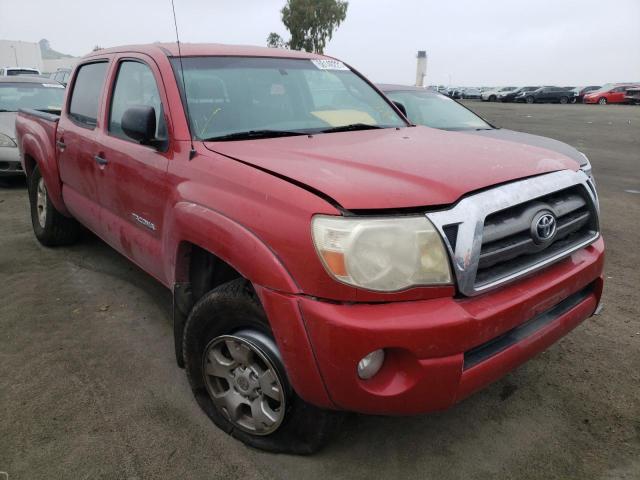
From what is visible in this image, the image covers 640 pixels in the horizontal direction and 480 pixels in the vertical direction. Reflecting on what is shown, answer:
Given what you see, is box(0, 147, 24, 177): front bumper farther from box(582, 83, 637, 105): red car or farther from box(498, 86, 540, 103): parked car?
box(498, 86, 540, 103): parked car

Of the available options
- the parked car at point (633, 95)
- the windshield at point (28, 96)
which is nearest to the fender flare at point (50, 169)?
the windshield at point (28, 96)

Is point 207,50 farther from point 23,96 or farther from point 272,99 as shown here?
point 23,96

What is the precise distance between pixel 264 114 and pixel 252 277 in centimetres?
122

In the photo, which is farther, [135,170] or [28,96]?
[28,96]

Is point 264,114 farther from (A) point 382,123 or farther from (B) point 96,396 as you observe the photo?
(B) point 96,396

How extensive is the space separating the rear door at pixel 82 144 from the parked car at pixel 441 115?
3156 mm

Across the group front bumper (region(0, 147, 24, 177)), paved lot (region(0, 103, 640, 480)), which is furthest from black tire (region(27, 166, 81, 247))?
front bumper (region(0, 147, 24, 177))

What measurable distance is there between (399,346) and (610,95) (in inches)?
1531

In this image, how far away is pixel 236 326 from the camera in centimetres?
220

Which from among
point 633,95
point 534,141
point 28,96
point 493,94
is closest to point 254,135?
point 534,141

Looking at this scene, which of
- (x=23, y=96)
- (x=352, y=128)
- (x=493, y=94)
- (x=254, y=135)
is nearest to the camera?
(x=254, y=135)

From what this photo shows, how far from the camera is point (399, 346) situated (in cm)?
175

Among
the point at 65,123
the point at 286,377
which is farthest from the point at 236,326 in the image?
the point at 65,123

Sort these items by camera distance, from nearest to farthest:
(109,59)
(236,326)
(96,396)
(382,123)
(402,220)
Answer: (402,220)
(236,326)
(96,396)
(382,123)
(109,59)
